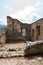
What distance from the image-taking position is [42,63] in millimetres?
3340

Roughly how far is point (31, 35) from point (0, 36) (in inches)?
229

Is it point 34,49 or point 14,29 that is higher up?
point 14,29

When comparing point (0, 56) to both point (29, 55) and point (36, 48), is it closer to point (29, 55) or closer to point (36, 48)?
point (29, 55)

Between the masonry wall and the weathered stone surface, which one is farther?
the masonry wall

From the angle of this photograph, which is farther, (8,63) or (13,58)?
(13,58)

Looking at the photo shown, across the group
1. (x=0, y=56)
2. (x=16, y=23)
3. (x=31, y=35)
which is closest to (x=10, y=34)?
(x=16, y=23)

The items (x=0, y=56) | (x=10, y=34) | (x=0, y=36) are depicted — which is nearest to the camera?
(x=0, y=56)

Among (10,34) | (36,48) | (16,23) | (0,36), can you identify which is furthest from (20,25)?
(36,48)

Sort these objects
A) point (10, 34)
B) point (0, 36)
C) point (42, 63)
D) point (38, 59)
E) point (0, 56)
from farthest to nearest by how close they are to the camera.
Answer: point (10, 34) < point (0, 36) < point (0, 56) < point (38, 59) < point (42, 63)

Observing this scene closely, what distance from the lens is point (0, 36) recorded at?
1453 centimetres

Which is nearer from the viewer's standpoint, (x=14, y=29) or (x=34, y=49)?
(x=34, y=49)

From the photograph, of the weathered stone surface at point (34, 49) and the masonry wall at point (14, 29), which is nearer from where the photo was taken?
the weathered stone surface at point (34, 49)

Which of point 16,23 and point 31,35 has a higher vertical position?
point 16,23

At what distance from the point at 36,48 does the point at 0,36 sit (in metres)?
10.8
